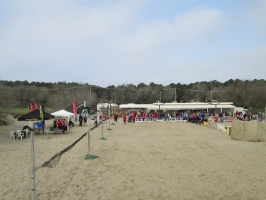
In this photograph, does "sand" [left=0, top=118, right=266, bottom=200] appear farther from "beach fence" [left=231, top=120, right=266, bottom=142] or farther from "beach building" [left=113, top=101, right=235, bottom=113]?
"beach building" [left=113, top=101, right=235, bottom=113]

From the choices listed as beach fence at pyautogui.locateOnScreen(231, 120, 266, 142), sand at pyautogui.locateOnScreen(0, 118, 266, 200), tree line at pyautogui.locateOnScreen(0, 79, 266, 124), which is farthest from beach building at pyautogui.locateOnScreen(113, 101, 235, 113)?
sand at pyautogui.locateOnScreen(0, 118, 266, 200)

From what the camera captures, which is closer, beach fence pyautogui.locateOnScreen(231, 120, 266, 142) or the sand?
the sand

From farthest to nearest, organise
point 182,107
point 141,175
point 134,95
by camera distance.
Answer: point 134,95 < point 182,107 < point 141,175

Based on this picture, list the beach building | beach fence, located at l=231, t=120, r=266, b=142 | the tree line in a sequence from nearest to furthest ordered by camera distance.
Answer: beach fence, located at l=231, t=120, r=266, b=142
the beach building
the tree line

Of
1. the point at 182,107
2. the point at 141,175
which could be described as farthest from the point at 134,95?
the point at 141,175

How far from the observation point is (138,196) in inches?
252

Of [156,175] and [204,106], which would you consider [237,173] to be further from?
[204,106]

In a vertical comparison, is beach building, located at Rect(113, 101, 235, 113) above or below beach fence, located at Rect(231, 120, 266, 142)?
above

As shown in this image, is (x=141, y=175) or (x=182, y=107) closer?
(x=141, y=175)

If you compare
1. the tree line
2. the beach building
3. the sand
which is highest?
the tree line

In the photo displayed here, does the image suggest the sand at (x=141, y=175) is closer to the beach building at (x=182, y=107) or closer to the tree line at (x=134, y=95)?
the beach building at (x=182, y=107)

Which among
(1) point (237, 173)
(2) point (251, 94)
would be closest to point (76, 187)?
(1) point (237, 173)

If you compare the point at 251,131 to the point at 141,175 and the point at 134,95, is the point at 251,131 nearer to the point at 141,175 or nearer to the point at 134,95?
the point at 141,175

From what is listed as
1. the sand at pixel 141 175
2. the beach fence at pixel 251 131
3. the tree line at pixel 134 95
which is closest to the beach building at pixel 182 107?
the tree line at pixel 134 95
